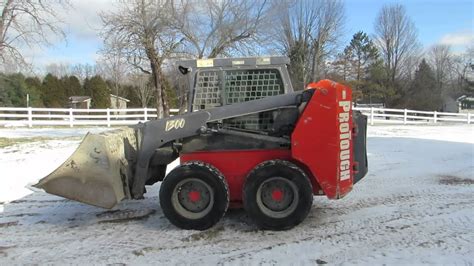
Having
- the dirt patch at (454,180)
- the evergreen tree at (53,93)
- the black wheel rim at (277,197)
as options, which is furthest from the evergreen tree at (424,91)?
the black wheel rim at (277,197)

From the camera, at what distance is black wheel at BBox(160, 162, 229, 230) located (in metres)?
5.69

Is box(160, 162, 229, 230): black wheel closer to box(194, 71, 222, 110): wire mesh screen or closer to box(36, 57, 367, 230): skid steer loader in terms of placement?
box(36, 57, 367, 230): skid steer loader

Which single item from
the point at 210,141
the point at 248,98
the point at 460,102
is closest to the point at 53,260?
the point at 210,141

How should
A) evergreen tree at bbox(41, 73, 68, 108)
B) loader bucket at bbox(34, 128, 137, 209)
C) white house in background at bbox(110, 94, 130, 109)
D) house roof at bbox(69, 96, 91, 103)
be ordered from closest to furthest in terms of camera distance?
1. loader bucket at bbox(34, 128, 137, 209)
2. house roof at bbox(69, 96, 91, 103)
3. evergreen tree at bbox(41, 73, 68, 108)
4. white house in background at bbox(110, 94, 130, 109)

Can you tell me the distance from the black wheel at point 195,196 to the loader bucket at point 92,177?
0.60m

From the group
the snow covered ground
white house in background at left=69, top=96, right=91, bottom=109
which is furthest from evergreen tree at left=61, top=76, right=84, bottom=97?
the snow covered ground

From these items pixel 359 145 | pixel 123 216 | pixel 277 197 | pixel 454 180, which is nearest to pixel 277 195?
pixel 277 197

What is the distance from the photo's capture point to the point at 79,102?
54125 millimetres

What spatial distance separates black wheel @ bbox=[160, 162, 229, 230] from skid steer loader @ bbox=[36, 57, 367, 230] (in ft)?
0.04

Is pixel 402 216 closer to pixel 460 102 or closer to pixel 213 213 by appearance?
pixel 213 213

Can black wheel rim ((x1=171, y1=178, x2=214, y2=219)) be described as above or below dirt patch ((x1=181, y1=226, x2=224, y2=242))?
above

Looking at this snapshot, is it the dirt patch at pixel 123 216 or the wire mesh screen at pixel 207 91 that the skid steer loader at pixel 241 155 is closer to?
the wire mesh screen at pixel 207 91

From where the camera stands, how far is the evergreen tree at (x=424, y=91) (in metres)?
59.0

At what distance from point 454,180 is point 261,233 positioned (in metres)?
4.78
